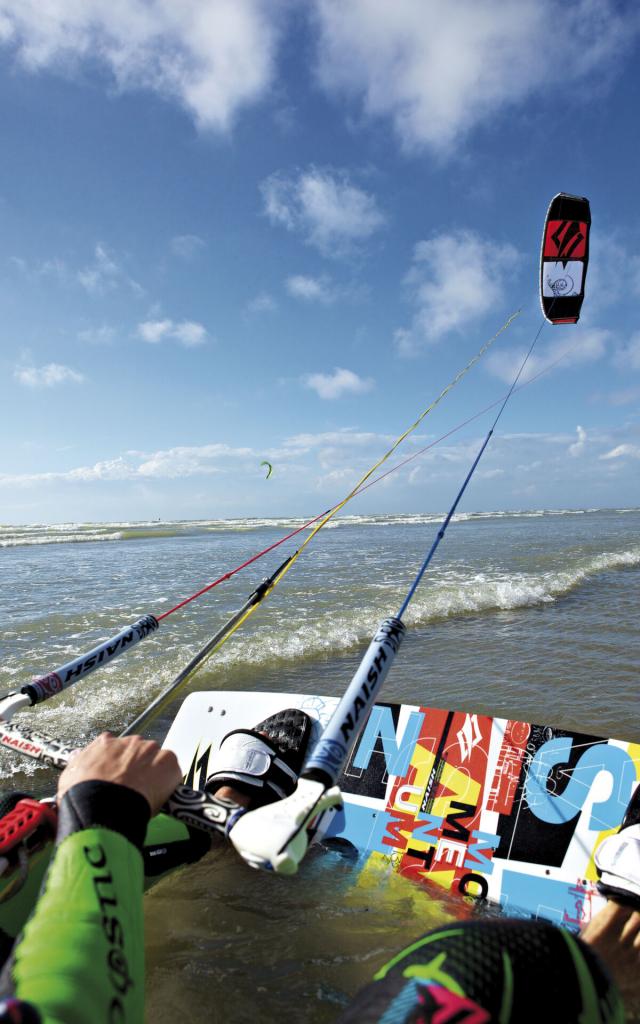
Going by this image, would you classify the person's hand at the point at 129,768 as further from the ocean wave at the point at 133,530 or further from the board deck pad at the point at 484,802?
the ocean wave at the point at 133,530


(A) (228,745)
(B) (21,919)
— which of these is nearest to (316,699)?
(A) (228,745)

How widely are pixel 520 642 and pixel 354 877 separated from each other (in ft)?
18.8

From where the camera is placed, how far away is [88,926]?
1.20 meters

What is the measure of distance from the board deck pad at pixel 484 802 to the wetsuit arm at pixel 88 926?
236 cm

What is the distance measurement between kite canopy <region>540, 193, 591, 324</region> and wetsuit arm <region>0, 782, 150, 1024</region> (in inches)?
240

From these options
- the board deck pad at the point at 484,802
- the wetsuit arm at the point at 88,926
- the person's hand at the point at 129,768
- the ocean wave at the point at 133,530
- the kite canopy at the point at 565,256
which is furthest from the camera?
the ocean wave at the point at 133,530

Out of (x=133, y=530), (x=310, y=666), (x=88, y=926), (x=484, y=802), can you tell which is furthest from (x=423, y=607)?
(x=133, y=530)

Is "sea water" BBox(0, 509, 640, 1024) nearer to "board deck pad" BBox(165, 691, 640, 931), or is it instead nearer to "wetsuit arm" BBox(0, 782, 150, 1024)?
"board deck pad" BBox(165, 691, 640, 931)

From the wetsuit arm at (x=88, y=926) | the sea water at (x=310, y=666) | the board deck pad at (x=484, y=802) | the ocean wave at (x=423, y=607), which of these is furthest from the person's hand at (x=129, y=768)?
the ocean wave at (x=423, y=607)

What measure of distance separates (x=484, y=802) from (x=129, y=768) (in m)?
2.69

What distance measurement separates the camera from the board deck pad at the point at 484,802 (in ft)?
9.95

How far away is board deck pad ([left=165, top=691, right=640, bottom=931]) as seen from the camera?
9.95ft

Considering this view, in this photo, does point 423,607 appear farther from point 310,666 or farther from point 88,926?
point 88,926

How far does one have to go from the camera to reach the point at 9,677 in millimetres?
7230
